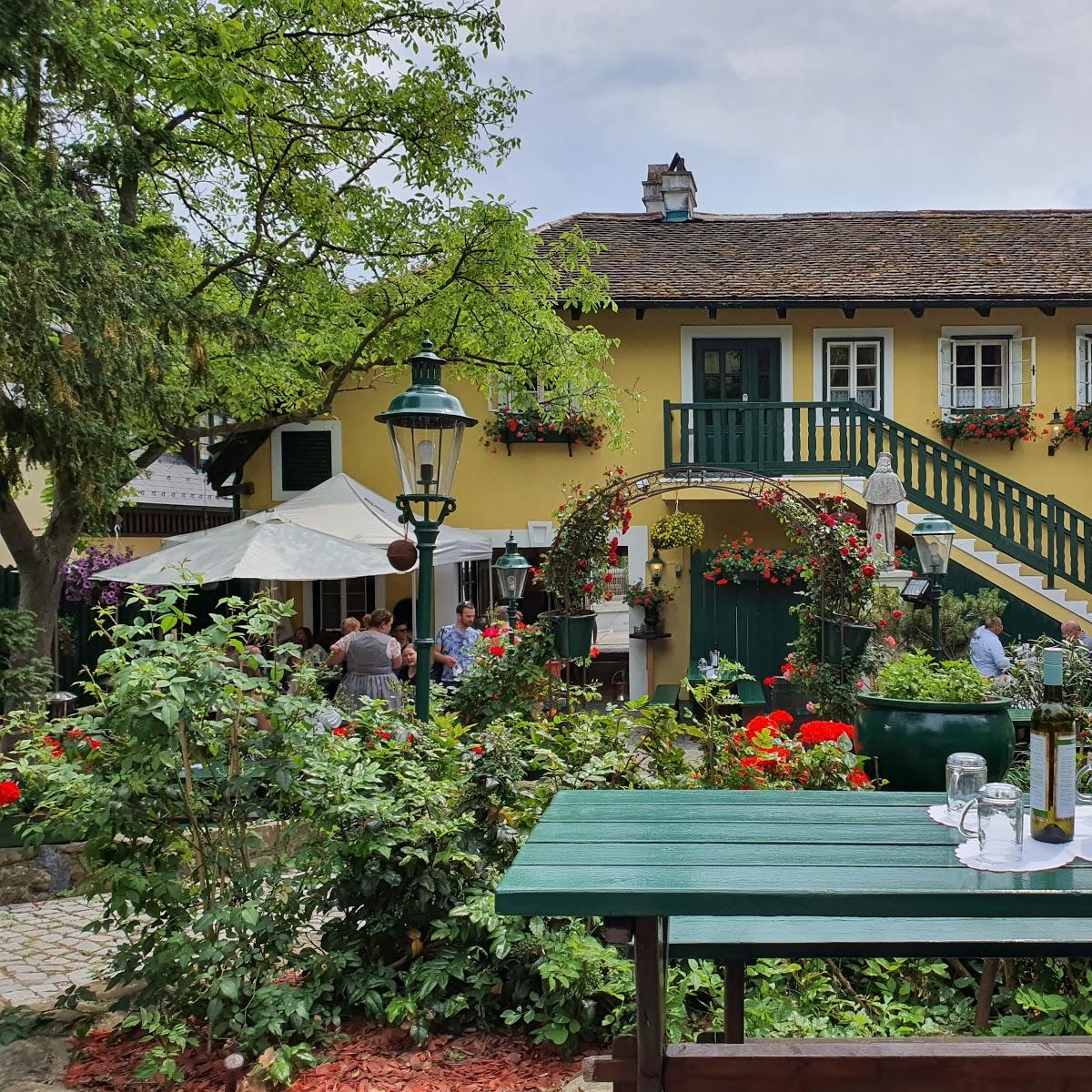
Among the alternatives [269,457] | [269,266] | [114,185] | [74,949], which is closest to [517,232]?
[269,266]

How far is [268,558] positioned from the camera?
941 centimetres

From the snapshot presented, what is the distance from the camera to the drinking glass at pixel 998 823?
7.27ft

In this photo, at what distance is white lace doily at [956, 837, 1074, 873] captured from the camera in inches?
84.0

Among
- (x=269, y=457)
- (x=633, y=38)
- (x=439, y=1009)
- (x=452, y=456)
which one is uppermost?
(x=633, y=38)

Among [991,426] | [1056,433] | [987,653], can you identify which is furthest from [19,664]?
[1056,433]

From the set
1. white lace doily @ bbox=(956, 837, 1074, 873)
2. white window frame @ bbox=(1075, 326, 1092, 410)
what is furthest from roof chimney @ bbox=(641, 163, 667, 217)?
white lace doily @ bbox=(956, 837, 1074, 873)

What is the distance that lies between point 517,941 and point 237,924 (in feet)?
3.17

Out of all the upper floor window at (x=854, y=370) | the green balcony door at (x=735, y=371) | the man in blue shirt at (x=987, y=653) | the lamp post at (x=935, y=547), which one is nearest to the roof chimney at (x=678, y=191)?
the green balcony door at (x=735, y=371)

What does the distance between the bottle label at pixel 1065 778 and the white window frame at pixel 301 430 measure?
39.9 ft

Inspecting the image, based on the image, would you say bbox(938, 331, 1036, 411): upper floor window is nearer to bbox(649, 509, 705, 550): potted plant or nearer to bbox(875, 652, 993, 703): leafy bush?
bbox(649, 509, 705, 550): potted plant

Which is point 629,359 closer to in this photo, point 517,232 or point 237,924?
point 517,232

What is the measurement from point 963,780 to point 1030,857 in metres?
0.36

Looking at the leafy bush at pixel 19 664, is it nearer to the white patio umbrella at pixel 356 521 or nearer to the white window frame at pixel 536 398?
the white patio umbrella at pixel 356 521

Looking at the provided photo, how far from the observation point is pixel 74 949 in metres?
4.84
